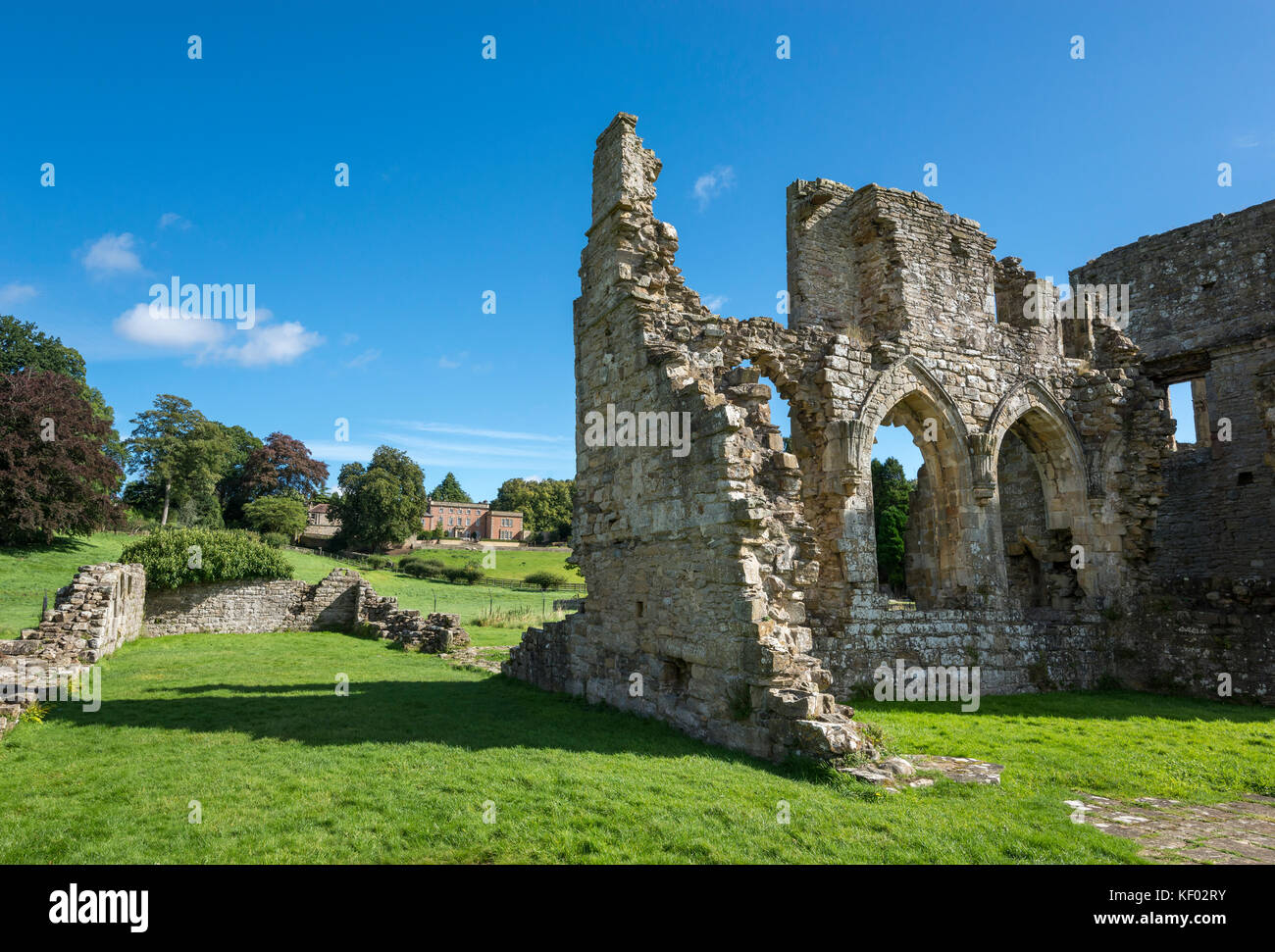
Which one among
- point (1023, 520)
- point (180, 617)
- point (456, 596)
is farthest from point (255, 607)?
point (1023, 520)

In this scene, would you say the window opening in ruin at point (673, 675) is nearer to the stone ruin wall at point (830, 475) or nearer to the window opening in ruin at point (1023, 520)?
the stone ruin wall at point (830, 475)

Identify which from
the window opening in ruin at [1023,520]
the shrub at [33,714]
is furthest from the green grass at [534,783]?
the window opening in ruin at [1023,520]

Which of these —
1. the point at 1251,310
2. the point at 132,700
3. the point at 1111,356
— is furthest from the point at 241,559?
the point at 1251,310

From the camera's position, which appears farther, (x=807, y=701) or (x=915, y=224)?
(x=915, y=224)

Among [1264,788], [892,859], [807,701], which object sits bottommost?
[1264,788]

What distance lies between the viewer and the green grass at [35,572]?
20.8 m

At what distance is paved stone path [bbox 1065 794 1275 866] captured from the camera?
5219mm

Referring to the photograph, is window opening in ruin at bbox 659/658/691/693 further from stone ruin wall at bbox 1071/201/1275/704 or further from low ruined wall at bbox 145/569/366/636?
low ruined wall at bbox 145/569/366/636

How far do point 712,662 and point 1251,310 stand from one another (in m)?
20.8

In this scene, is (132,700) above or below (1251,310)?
below

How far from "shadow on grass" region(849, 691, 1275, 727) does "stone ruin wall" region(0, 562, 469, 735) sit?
1312 cm

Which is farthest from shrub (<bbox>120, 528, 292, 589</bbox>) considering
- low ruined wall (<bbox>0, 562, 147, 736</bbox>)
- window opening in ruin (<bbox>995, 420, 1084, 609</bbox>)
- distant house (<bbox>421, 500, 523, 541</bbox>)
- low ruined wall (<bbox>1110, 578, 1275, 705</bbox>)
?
distant house (<bbox>421, 500, 523, 541</bbox>)
